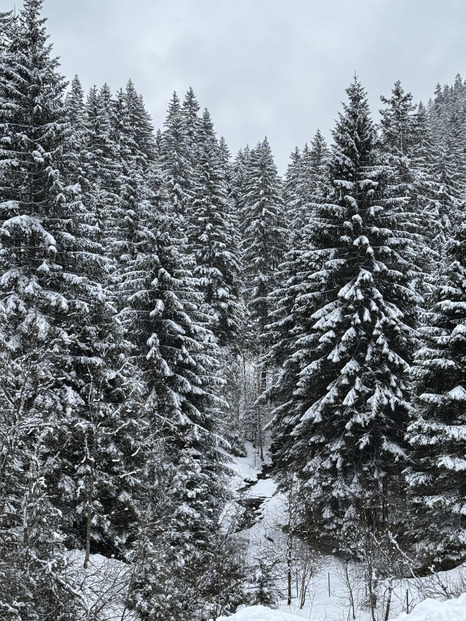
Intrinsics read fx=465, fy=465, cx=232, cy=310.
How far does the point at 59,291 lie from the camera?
15859 millimetres

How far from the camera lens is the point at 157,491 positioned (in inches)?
603

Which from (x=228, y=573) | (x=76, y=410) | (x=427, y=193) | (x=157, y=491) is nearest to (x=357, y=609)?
(x=228, y=573)

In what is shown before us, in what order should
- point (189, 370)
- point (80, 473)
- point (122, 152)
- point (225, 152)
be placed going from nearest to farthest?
Result: point (80, 473)
point (189, 370)
point (122, 152)
point (225, 152)

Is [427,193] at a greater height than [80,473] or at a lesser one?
greater

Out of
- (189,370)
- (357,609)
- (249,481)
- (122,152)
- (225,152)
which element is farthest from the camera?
(225,152)

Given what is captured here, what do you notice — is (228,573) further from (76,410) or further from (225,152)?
(225,152)

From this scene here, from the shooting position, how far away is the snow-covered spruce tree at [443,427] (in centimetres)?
1348

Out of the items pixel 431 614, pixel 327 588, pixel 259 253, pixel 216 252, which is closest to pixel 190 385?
pixel 327 588

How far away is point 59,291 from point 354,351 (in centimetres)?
1109

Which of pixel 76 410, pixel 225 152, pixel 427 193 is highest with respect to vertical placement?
pixel 225 152

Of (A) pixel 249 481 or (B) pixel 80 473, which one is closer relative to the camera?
(B) pixel 80 473

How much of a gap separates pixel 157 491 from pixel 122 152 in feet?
86.9

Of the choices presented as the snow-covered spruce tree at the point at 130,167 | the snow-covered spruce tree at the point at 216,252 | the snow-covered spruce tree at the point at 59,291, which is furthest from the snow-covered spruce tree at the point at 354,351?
the snow-covered spruce tree at the point at 216,252

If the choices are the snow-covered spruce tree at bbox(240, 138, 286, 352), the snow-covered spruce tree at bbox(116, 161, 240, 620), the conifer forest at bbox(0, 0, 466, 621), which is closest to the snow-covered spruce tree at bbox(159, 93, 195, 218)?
the snow-covered spruce tree at bbox(240, 138, 286, 352)
